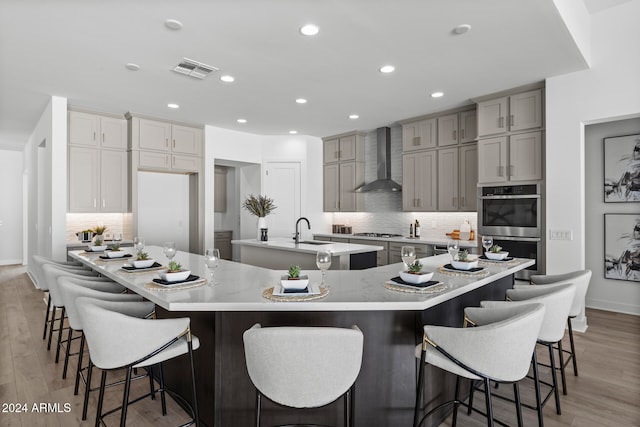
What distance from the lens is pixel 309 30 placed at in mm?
→ 3002

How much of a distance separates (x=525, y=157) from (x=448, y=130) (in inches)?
51.8

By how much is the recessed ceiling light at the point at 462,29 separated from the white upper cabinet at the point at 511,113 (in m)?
1.84

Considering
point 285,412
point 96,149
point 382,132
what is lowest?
point 285,412

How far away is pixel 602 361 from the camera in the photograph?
119 inches

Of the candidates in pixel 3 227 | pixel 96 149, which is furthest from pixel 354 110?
pixel 3 227

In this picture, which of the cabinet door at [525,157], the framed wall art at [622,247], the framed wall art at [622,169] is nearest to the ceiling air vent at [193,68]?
the cabinet door at [525,157]

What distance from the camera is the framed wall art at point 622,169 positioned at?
4203 millimetres

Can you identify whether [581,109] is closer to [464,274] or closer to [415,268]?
[464,274]

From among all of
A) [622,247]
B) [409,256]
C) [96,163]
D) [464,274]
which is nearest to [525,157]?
[622,247]

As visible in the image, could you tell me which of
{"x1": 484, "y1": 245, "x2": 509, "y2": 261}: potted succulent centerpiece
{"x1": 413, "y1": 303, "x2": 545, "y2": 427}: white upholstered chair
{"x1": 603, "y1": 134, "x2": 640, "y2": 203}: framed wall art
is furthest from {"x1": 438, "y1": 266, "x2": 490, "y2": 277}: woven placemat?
{"x1": 603, "y1": 134, "x2": 640, "y2": 203}: framed wall art

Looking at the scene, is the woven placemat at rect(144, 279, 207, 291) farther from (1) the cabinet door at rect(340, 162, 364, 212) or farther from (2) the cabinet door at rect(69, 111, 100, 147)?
(1) the cabinet door at rect(340, 162, 364, 212)

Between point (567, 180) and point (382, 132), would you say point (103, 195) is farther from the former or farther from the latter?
point (567, 180)

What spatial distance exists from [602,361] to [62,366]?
15.2ft

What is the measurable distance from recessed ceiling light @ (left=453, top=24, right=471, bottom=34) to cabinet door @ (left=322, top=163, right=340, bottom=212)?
4142 mm
